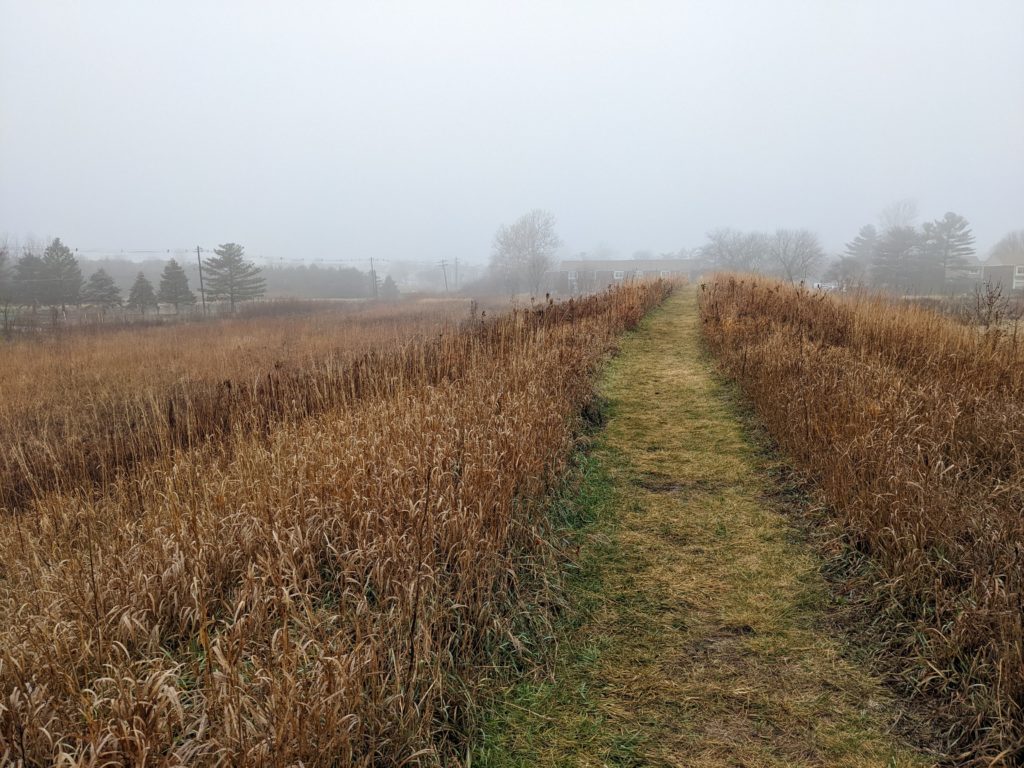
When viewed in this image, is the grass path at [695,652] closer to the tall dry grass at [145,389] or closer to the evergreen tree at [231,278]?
the tall dry grass at [145,389]

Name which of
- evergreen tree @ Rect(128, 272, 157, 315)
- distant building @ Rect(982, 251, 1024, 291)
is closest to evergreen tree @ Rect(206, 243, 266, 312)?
evergreen tree @ Rect(128, 272, 157, 315)

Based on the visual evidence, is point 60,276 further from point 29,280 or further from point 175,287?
point 175,287

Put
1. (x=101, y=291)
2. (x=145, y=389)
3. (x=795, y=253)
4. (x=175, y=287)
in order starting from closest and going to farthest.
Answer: (x=145, y=389) → (x=101, y=291) → (x=175, y=287) → (x=795, y=253)

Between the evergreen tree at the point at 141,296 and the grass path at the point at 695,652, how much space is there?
97.7ft

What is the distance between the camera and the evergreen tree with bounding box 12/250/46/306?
866 inches

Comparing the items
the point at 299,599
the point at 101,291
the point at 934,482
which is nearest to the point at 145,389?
the point at 299,599

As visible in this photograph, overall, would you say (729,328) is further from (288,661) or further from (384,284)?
(384,284)

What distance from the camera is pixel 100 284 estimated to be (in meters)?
26.8

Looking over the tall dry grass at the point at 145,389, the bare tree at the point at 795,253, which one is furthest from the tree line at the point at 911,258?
the tall dry grass at the point at 145,389

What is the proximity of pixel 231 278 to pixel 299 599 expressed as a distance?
34556 mm

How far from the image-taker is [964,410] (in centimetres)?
398

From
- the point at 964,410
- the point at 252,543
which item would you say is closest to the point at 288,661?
the point at 252,543

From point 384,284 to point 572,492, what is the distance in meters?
49.8

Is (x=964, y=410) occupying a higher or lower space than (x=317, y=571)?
higher
